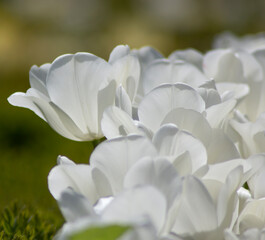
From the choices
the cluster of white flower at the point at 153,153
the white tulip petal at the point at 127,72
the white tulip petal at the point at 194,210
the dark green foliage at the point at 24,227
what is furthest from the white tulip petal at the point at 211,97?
the dark green foliage at the point at 24,227

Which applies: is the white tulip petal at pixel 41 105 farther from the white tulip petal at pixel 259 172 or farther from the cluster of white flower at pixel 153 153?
the white tulip petal at pixel 259 172

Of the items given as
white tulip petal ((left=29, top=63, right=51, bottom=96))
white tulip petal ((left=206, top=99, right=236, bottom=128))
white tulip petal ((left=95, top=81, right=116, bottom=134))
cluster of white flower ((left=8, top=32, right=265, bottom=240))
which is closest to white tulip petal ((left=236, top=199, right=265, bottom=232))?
cluster of white flower ((left=8, top=32, right=265, bottom=240))

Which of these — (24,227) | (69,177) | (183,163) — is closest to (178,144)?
(183,163)

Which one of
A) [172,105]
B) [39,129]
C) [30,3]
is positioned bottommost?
[39,129]

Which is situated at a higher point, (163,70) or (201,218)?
(163,70)

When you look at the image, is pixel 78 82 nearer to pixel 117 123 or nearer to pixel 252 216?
pixel 117 123

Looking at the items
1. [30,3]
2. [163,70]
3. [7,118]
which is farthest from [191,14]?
[163,70]

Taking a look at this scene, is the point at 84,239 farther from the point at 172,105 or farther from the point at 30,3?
the point at 30,3

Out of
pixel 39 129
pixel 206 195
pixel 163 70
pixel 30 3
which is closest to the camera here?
pixel 206 195

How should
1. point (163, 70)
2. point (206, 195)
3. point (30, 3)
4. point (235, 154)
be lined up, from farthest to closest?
point (30, 3) < point (163, 70) < point (235, 154) < point (206, 195)

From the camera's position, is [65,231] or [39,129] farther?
[39,129]
